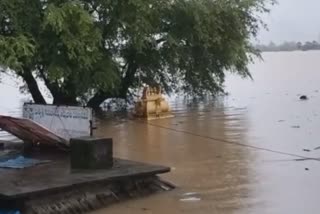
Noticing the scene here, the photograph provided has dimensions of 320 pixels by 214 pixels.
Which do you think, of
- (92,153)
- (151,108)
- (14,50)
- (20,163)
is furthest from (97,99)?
(92,153)

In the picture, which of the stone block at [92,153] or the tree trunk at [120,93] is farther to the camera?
the tree trunk at [120,93]

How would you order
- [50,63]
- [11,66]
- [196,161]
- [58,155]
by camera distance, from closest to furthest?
1. [58,155]
2. [196,161]
3. [11,66]
4. [50,63]

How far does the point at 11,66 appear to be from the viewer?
18219mm

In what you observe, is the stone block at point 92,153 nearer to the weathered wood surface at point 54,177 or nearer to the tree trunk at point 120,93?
the weathered wood surface at point 54,177

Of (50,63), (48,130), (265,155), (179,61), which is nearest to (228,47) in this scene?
(179,61)

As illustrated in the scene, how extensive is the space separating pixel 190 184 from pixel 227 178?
26.5 inches

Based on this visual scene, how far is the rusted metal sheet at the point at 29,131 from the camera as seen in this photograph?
1095 cm

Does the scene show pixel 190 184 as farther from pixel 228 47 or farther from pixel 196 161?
pixel 228 47

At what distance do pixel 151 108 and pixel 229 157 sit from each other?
29.2 ft

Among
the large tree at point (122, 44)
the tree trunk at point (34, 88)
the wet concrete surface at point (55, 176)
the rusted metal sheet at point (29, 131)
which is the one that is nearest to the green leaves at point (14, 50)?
the large tree at point (122, 44)

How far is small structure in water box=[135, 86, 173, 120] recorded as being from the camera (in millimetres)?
20431

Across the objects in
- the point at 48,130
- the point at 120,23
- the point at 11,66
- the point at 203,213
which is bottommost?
the point at 203,213

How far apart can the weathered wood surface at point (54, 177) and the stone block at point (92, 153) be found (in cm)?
14

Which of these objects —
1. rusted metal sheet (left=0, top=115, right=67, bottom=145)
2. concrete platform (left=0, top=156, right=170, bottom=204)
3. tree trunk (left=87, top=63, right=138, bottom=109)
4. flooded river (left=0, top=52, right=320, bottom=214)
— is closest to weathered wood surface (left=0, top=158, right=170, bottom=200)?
concrete platform (left=0, top=156, right=170, bottom=204)
